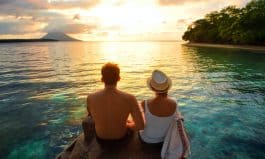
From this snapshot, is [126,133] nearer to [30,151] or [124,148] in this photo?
[124,148]

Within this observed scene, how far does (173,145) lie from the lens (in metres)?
5.42

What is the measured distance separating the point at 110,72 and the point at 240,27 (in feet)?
302

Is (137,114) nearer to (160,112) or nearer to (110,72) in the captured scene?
(160,112)

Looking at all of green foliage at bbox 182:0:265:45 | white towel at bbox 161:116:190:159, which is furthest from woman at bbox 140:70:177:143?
green foliage at bbox 182:0:265:45

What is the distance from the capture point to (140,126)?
226 inches

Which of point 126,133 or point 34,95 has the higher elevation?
point 126,133

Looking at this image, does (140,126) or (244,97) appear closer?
(140,126)

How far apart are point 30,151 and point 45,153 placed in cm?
66

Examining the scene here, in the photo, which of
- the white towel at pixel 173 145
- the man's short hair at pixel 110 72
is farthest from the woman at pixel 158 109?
the man's short hair at pixel 110 72

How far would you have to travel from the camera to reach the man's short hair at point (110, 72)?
5105 millimetres

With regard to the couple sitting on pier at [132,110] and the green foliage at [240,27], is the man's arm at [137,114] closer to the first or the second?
the couple sitting on pier at [132,110]

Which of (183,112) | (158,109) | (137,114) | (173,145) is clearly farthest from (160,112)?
(183,112)

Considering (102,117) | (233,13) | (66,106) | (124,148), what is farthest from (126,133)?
(233,13)

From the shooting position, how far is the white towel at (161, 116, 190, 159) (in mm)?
5363
